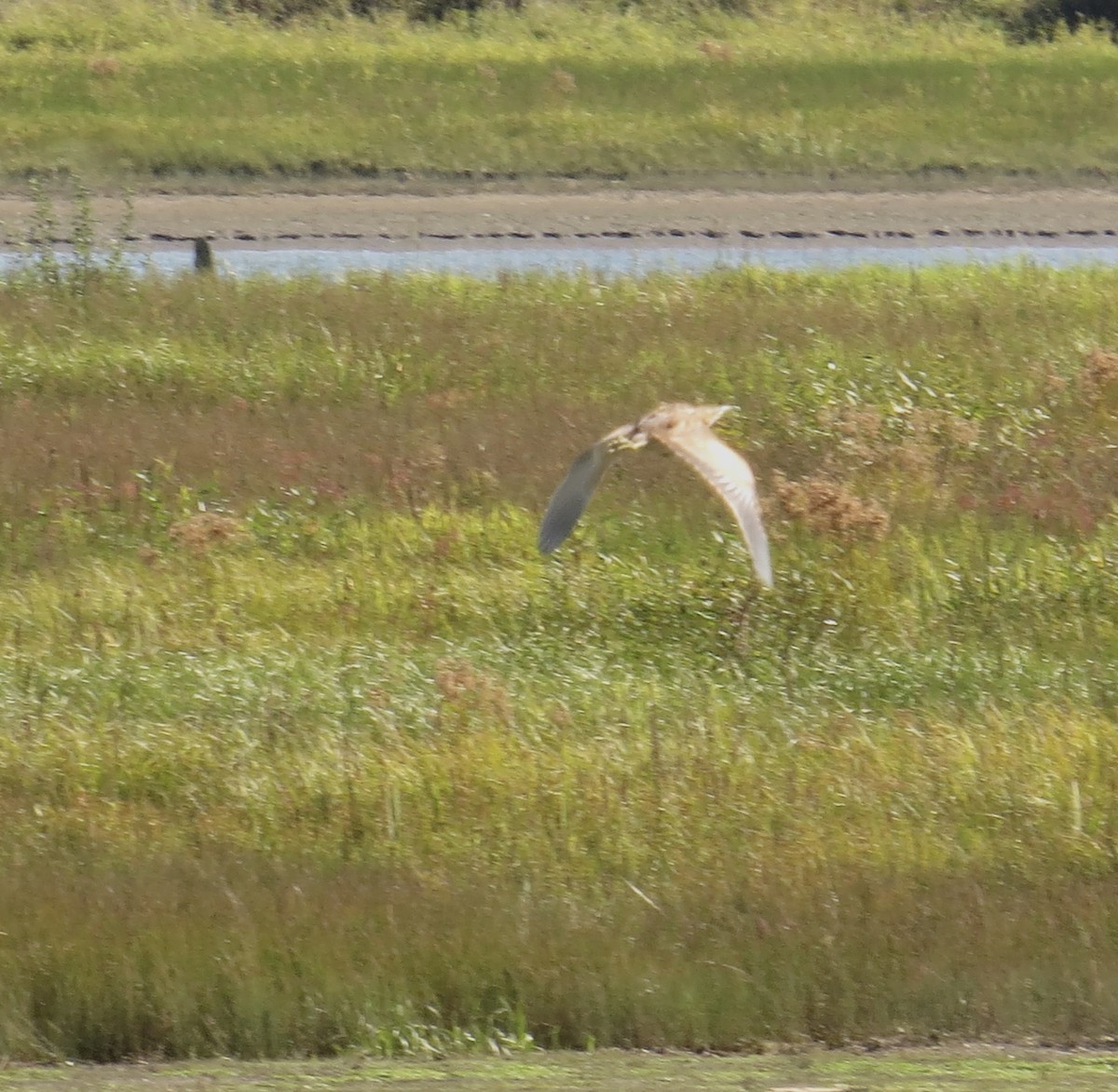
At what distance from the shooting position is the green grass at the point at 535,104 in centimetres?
2047

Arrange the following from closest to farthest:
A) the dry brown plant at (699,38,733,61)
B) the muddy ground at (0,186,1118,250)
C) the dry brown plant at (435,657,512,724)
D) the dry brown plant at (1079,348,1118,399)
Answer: the dry brown plant at (435,657,512,724)
the dry brown plant at (1079,348,1118,399)
the muddy ground at (0,186,1118,250)
the dry brown plant at (699,38,733,61)

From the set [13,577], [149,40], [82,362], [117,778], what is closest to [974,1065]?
[117,778]

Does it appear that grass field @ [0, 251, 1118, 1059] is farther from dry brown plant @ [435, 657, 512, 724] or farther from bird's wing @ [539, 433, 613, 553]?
bird's wing @ [539, 433, 613, 553]

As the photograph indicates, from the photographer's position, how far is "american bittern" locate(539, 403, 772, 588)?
495 cm

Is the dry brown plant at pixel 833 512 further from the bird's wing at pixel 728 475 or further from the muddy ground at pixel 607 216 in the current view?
the muddy ground at pixel 607 216

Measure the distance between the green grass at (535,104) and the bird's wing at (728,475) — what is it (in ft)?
50.5

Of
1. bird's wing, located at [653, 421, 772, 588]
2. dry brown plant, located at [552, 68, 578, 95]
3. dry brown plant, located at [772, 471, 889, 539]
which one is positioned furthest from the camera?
dry brown plant, located at [552, 68, 578, 95]

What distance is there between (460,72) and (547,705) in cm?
1506

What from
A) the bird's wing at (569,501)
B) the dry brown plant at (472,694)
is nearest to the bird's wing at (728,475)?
the bird's wing at (569,501)

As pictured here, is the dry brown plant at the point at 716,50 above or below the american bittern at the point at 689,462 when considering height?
above

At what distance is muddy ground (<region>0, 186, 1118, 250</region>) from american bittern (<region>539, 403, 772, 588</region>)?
541 inches

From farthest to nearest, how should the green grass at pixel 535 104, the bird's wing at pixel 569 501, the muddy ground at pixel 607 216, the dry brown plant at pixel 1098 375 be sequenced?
the green grass at pixel 535 104 < the muddy ground at pixel 607 216 < the dry brown plant at pixel 1098 375 < the bird's wing at pixel 569 501

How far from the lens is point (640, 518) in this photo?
9.64 m

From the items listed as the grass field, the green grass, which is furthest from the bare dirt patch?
the green grass
